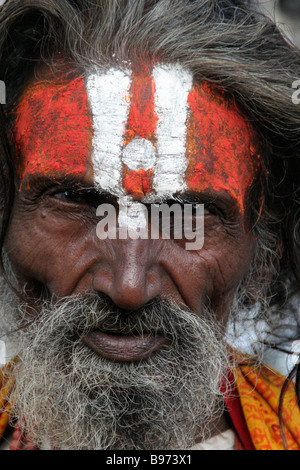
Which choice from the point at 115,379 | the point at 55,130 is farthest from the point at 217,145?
the point at 115,379

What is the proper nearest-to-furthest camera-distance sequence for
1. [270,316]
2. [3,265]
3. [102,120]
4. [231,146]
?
1. [102,120]
2. [231,146]
3. [3,265]
4. [270,316]

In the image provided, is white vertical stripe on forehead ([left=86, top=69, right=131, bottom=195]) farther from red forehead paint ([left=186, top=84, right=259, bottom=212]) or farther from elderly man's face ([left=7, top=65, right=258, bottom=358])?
red forehead paint ([left=186, top=84, right=259, bottom=212])

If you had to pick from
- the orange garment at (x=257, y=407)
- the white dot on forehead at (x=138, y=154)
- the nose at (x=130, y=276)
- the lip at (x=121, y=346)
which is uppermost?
the white dot on forehead at (x=138, y=154)

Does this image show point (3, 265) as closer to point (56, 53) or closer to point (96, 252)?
point (96, 252)

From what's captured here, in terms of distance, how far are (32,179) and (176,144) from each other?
Answer: 1.49ft

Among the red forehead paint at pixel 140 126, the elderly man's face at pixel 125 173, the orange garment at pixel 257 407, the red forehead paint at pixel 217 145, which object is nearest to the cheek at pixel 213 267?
the elderly man's face at pixel 125 173

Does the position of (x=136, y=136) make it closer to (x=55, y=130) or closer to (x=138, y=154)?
(x=138, y=154)

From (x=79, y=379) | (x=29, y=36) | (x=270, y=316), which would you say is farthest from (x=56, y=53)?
(x=270, y=316)

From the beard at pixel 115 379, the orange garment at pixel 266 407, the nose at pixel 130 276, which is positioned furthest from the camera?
the orange garment at pixel 266 407

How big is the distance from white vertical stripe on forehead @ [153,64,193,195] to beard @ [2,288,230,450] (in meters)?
0.36

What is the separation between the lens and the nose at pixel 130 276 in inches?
65.5

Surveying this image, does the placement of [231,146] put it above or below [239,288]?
above

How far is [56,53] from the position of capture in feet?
6.31

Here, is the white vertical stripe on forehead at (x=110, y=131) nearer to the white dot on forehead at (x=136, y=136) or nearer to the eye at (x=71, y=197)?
the white dot on forehead at (x=136, y=136)
